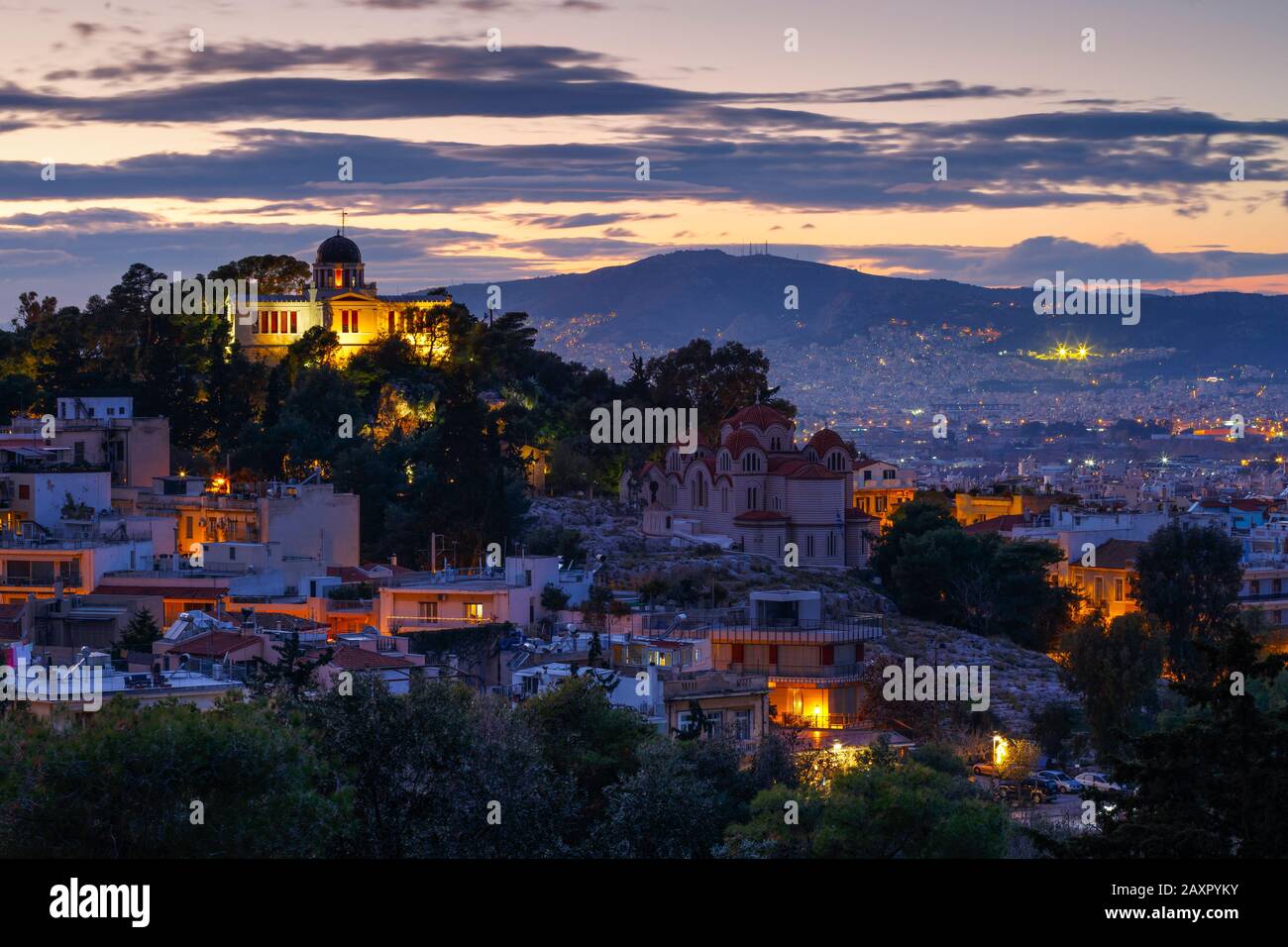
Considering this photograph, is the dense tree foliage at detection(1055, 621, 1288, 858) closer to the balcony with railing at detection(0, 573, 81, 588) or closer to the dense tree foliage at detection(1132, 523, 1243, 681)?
the balcony with railing at detection(0, 573, 81, 588)

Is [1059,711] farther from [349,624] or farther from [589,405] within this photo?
[589,405]

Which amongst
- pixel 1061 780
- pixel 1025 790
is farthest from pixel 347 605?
pixel 1025 790

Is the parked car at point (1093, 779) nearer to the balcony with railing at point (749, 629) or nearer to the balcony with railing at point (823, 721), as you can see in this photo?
the balcony with railing at point (823, 721)

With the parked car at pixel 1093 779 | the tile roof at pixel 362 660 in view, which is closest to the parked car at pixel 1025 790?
the parked car at pixel 1093 779

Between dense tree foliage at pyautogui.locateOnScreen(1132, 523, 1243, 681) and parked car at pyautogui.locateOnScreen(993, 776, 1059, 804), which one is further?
dense tree foliage at pyautogui.locateOnScreen(1132, 523, 1243, 681)

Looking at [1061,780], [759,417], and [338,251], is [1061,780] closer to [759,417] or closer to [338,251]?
[759,417]

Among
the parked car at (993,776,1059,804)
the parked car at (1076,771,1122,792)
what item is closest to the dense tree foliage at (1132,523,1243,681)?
the parked car at (1076,771,1122,792)
